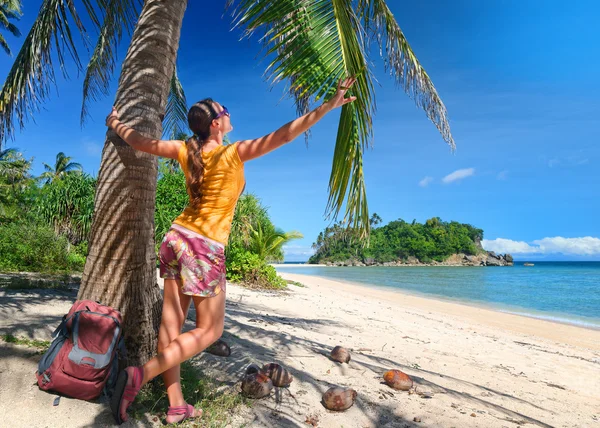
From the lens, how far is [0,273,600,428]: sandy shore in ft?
8.04

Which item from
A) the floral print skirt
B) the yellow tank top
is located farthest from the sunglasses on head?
the floral print skirt

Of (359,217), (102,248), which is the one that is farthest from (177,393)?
(359,217)

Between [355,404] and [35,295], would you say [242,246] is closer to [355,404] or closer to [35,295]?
[35,295]

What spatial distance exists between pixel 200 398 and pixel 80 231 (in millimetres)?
10983

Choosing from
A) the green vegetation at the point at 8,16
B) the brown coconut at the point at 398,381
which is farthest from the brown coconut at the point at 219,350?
the green vegetation at the point at 8,16

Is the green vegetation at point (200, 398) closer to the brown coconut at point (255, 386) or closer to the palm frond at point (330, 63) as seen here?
the brown coconut at point (255, 386)

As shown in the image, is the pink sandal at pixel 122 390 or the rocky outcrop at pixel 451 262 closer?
the pink sandal at pixel 122 390

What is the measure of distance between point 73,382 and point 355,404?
6.13 feet

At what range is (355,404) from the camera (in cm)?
280

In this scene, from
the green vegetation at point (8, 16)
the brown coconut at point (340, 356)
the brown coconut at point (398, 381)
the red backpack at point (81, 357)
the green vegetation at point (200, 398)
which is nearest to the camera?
the red backpack at point (81, 357)

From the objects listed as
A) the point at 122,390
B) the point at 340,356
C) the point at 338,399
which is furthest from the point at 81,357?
the point at 340,356

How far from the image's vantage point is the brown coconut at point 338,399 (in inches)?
105

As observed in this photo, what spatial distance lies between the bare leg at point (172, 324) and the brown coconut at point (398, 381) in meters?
1.85

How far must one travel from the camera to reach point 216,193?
2.07 m
